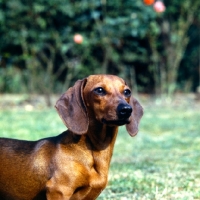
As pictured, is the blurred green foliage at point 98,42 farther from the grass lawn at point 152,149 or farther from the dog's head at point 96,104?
the dog's head at point 96,104

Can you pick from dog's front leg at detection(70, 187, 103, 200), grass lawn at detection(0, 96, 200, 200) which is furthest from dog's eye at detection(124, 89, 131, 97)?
grass lawn at detection(0, 96, 200, 200)

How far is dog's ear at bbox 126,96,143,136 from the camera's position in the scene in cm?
421

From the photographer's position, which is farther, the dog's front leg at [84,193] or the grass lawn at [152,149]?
the grass lawn at [152,149]

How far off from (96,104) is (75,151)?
0.33m

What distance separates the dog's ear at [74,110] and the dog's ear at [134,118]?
357mm

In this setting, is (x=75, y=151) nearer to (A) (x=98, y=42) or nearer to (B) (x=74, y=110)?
(B) (x=74, y=110)

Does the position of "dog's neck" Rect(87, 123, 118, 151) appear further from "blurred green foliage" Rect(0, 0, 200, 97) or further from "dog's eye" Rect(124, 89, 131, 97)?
"blurred green foliage" Rect(0, 0, 200, 97)

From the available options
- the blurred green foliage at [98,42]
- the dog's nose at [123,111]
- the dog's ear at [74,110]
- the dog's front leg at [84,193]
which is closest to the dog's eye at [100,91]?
the dog's ear at [74,110]

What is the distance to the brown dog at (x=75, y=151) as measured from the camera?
3.84 meters

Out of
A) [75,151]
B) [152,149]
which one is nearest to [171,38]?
[152,149]

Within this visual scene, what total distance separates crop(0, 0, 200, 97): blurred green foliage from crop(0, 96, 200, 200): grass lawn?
4.69 feet

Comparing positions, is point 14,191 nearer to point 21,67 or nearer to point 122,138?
point 122,138

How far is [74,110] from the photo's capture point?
402 centimetres

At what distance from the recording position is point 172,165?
6484 mm
